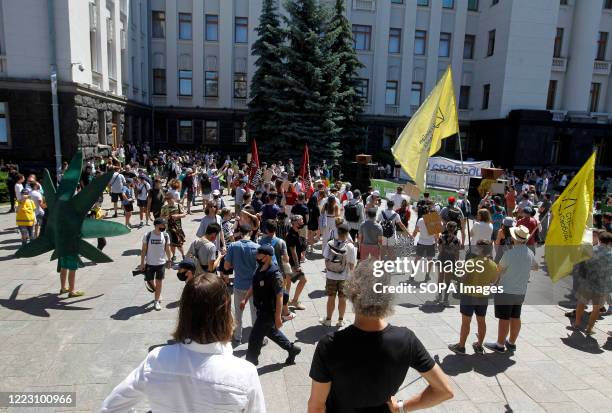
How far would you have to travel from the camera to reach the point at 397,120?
35344 mm

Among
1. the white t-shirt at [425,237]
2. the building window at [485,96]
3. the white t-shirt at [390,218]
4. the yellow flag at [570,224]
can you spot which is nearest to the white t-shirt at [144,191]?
the white t-shirt at [390,218]

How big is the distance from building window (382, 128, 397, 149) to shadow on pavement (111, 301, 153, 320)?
30882 mm

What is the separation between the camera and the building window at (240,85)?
34250 mm

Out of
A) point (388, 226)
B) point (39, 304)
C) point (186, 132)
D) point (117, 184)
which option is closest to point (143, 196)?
point (117, 184)

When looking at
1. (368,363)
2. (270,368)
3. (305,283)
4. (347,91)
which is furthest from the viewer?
(347,91)

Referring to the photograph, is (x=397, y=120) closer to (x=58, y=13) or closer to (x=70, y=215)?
(x=58, y=13)

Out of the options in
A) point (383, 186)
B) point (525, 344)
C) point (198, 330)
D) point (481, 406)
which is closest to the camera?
point (198, 330)

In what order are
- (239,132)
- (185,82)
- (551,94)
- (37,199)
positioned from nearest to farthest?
(37,199) < (551,94) < (185,82) < (239,132)

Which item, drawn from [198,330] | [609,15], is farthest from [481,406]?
[609,15]

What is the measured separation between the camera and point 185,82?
3400 centimetres

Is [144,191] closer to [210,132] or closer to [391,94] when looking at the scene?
[210,132]

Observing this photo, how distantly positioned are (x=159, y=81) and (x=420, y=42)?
2156 cm

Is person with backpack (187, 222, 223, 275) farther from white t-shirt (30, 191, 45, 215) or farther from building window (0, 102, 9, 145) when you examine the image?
building window (0, 102, 9, 145)

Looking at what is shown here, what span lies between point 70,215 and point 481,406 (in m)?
6.49
